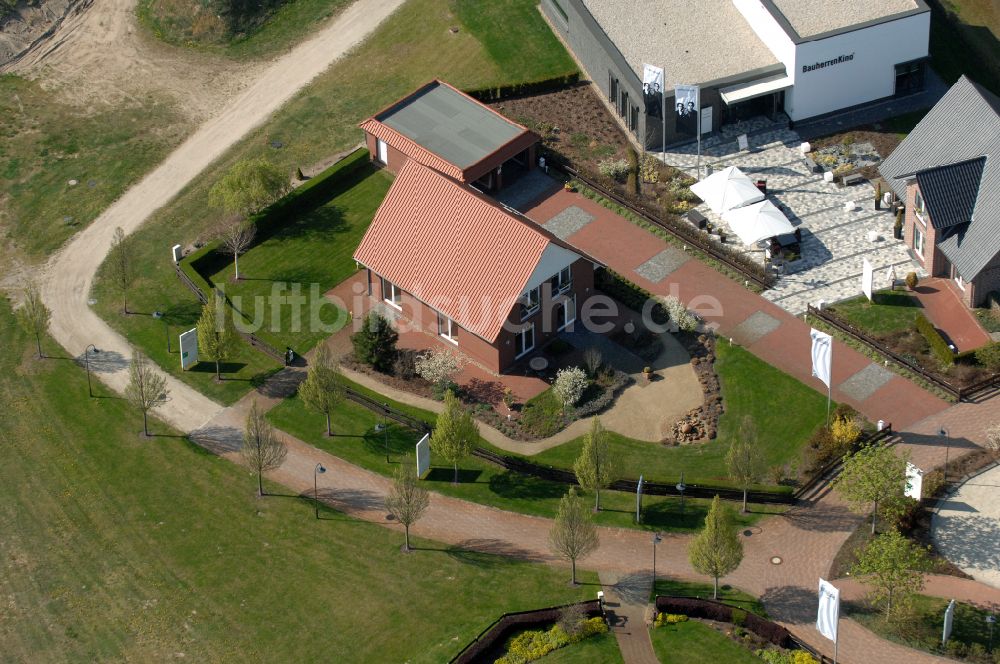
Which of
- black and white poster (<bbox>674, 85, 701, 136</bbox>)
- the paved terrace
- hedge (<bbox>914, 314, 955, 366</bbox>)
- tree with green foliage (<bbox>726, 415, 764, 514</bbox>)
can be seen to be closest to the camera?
tree with green foliage (<bbox>726, 415, 764, 514</bbox>)

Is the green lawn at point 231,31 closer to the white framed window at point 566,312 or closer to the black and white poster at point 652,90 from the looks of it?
the black and white poster at point 652,90

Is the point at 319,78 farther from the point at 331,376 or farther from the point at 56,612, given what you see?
the point at 56,612

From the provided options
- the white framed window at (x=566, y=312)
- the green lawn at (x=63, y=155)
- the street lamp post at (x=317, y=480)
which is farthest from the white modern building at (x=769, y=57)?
the street lamp post at (x=317, y=480)

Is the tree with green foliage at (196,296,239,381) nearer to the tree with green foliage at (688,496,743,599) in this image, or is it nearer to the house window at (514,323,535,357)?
the house window at (514,323,535,357)

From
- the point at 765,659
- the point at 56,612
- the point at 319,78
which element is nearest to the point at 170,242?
the point at 319,78

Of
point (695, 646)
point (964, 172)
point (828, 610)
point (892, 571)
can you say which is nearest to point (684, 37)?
point (964, 172)

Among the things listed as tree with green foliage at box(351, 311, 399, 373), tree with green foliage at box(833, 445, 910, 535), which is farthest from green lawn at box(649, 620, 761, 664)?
tree with green foliage at box(351, 311, 399, 373)
